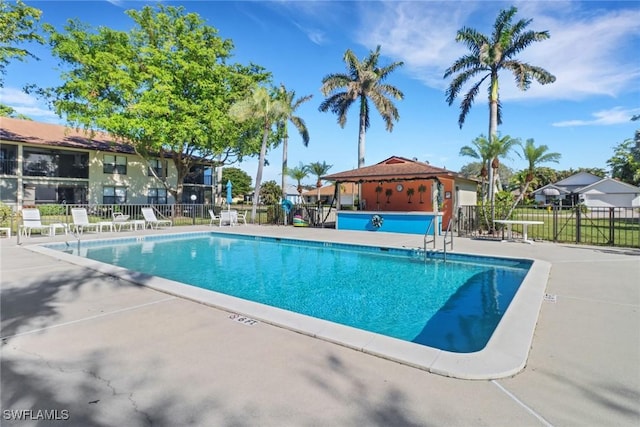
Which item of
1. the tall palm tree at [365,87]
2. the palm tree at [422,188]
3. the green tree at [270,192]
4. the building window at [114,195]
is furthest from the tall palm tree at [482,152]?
the green tree at [270,192]

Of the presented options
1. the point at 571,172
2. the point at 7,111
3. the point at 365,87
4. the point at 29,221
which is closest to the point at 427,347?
the point at 29,221

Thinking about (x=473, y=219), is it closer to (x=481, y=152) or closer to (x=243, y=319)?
(x=481, y=152)

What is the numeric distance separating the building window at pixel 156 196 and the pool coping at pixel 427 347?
1140 inches

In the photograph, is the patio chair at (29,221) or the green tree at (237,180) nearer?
the patio chair at (29,221)

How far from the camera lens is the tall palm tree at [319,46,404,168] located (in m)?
26.1

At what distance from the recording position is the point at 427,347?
3471 millimetres

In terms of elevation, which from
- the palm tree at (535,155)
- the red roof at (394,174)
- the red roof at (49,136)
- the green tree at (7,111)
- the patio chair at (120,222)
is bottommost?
the patio chair at (120,222)

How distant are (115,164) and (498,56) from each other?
102 feet

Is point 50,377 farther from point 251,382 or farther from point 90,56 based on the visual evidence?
point 90,56

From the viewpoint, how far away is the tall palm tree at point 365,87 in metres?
26.1

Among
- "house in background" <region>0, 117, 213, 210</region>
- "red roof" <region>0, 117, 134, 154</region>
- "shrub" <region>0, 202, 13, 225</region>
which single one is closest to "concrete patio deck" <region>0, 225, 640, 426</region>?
"shrub" <region>0, 202, 13, 225</region>

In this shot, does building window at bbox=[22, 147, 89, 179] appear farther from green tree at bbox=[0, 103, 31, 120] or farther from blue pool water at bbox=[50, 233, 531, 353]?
blue pool water at bbox=[50, 233, 531, 353]

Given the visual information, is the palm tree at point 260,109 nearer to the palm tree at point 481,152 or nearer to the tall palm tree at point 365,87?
the tall palm tree at point 365,87

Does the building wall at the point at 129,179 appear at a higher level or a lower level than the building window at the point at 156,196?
higher
